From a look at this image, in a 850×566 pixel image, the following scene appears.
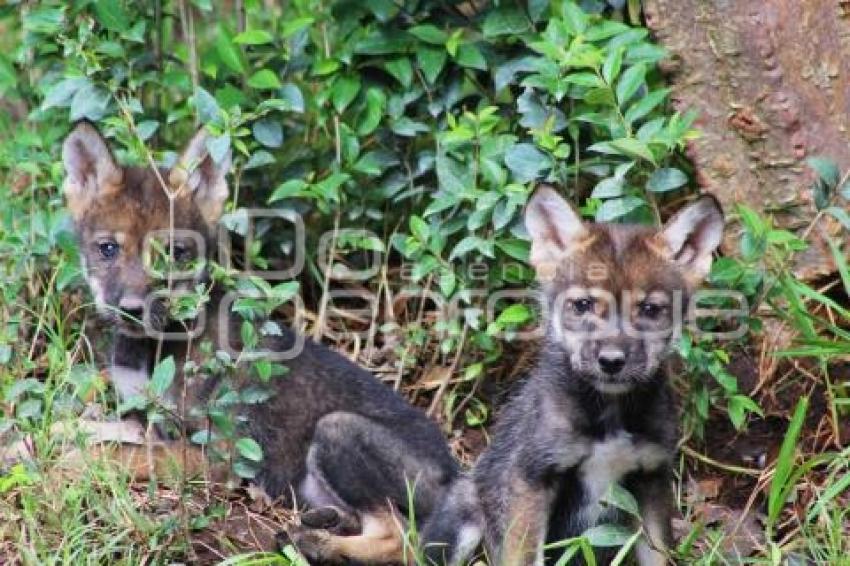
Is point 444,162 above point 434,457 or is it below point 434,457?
above

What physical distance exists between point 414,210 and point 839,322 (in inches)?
87.4

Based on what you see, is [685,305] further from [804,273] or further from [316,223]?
[316,223]

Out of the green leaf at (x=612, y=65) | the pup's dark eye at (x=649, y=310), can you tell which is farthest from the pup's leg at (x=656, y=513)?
the green leaf at (x=612, y=65)

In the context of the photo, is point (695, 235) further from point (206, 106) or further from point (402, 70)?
point (206, 106)

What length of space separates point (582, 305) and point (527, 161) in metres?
1.12

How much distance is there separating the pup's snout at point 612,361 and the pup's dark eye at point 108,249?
2.54 meters

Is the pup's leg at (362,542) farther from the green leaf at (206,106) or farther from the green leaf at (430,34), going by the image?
the green leaf at (430,34)

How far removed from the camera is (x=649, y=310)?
594 centimetres

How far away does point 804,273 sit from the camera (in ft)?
22.8

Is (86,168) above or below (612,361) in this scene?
above

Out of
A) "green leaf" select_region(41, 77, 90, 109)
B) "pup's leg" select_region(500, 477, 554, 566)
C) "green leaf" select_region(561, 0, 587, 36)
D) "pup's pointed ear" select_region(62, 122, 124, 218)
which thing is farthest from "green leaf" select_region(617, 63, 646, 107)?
"green leaf" select_region(41, 77, 90, 109)

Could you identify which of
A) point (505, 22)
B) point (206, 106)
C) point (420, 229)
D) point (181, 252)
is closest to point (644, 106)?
point (505, 22)

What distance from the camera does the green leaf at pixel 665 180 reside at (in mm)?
6668

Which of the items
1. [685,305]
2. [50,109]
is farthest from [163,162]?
[685,305]
